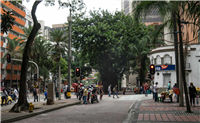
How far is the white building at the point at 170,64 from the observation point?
3647cm

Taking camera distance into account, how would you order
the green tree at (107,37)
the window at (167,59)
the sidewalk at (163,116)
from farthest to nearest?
the window at (167,59) → the green tree at (107,37) → the sidewalk at (163,116)

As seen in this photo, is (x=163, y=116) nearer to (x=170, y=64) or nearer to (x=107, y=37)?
(x=107, y=37)

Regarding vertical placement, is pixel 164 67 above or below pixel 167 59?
below

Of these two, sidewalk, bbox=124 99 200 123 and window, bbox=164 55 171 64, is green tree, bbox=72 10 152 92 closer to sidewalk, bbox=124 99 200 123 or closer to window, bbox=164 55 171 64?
window, bbox=164 55 171 64

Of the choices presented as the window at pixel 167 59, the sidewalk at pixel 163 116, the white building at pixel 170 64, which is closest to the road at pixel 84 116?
the sidewalk at pixel 163 116

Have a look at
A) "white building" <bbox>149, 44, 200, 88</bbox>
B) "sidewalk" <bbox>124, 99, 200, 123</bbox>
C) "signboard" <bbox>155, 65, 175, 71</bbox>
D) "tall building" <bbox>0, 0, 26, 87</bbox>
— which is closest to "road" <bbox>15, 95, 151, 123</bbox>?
"sidewalk" <bbox>124, 99, 200, 123</bbox>

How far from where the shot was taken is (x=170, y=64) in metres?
38.6

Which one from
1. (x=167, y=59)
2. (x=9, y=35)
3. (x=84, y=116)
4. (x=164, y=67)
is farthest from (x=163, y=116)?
(x=9, y=35)

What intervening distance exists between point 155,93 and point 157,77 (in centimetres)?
1964

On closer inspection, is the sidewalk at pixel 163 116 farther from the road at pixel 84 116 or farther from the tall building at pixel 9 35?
the tall building at pixel 9 35

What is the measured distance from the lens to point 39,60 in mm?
52844

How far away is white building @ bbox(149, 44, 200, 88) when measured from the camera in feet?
120

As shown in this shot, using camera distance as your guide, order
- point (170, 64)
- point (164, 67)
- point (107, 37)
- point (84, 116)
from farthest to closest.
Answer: point (164, 67) → point (170, 64) → point (107, 37) → point (84, 116)

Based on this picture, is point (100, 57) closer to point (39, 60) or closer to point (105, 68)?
point (105, 68)
